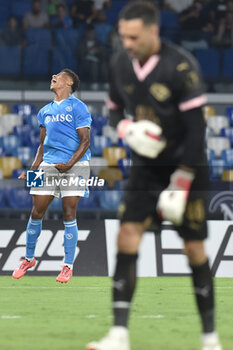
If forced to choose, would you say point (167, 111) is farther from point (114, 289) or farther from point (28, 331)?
point (28, 331)

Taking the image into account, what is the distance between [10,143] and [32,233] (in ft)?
20.9

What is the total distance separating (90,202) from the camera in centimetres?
1228

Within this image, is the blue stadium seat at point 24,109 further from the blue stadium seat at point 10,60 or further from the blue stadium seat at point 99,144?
the blue stadium seat at point 99,144

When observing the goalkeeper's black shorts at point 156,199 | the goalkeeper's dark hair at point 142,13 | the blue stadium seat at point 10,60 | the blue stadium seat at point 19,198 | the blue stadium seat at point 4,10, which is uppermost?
the goalkeeper's dark hair at point 142,13

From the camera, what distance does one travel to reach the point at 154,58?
423cm

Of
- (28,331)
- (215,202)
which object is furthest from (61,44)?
(28,331)

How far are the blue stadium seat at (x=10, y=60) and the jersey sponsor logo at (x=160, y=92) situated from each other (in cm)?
1194

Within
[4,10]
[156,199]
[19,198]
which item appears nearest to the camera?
[156,199]

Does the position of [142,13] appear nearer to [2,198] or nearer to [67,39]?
[2,198]

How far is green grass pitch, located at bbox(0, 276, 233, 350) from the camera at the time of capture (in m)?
4.88

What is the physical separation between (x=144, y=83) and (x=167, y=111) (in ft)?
0.61

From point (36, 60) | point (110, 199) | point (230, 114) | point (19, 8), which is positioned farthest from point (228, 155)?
point (19, 8)

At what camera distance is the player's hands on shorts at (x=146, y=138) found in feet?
13.8

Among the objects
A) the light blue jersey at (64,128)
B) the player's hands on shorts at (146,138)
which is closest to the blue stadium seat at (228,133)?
the light blue jersey at (64,128)
